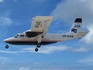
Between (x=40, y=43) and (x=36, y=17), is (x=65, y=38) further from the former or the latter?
(x=36, y=17)

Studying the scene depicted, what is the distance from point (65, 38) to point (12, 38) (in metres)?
11.3

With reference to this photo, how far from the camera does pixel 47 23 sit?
46.4m

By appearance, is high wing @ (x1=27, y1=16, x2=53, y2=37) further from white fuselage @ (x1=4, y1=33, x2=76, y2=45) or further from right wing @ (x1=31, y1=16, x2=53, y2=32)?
white fuselage @ (x1=4, y1=33, x2=76, y2=45)

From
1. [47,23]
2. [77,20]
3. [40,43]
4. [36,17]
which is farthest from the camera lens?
[77,20]

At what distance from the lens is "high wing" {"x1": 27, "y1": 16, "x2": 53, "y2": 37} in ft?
145

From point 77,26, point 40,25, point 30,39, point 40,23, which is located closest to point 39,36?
point 30,39

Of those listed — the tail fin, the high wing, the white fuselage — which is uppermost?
the tail fin

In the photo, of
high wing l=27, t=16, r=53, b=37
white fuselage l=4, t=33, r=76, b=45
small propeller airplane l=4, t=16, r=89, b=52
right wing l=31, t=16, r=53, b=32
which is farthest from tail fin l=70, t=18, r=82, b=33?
right wing l=31, t=16, r=53, b=32

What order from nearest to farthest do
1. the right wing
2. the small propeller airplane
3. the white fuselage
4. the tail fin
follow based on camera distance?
the right wing < the small propeller airplane < the white fuselage < the tail fin

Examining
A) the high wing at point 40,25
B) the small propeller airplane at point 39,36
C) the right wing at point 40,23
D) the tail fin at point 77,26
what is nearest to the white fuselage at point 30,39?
the small propeller airplane at point 39,36

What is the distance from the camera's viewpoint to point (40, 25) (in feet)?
153

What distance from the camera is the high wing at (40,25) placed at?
44156 mm

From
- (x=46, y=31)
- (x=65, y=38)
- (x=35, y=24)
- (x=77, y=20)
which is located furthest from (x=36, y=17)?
(x=77, y=20)

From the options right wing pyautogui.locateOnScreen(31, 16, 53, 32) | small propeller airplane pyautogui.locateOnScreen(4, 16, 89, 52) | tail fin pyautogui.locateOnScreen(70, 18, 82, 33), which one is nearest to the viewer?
right wing pyautogui.locateOnScreen(31, 16, 53, 32)
